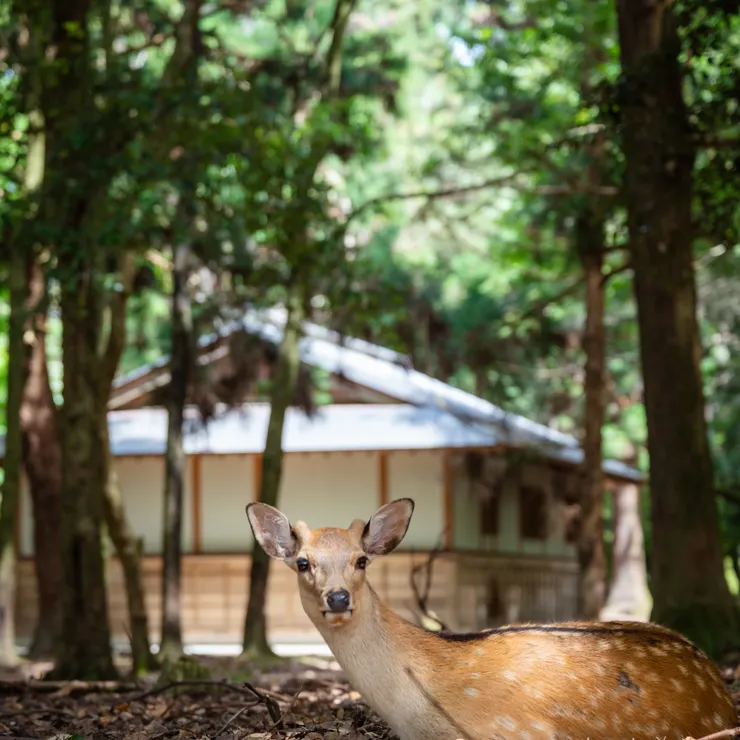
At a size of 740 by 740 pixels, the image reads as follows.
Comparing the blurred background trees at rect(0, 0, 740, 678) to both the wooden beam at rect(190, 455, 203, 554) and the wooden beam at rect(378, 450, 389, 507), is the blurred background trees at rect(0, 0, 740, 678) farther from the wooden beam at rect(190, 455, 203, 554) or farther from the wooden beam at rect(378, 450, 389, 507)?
the wooden beam at rect(190, 455, 203, 554)

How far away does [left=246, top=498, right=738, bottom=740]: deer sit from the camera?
5.22 m

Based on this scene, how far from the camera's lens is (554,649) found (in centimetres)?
552

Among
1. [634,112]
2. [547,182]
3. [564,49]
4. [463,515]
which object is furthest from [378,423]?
[634,112]

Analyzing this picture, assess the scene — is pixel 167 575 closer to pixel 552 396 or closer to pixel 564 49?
pixel 564 49

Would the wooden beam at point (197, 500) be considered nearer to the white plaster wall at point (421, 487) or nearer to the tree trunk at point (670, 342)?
the white plaster wall at point (421, 487)

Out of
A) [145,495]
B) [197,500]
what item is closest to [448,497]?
[197,500]

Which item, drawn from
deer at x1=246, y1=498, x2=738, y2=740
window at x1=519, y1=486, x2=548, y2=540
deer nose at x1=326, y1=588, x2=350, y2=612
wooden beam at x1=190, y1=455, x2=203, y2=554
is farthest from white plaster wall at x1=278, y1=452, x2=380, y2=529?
deer nose at x1=326, y1=588, x2=350, y2=612

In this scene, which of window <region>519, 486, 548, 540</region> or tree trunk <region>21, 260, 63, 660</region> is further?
window <region>519, 486, 548, 540</region>

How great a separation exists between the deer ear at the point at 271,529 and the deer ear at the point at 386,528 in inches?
11.8

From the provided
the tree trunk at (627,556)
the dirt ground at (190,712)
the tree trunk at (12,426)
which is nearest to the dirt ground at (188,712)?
the dirt ground at (190,712)

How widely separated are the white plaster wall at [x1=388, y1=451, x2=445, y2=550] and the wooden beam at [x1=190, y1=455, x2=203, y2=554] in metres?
3.75

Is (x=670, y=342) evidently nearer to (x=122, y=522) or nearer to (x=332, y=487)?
(x=122, y=522)

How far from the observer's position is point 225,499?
27.7 meters

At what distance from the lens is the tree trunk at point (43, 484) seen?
19172 millimetres
